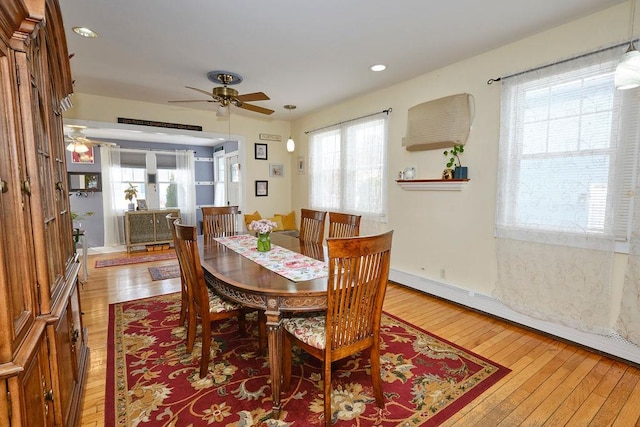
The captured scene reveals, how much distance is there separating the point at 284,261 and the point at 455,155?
2.21m

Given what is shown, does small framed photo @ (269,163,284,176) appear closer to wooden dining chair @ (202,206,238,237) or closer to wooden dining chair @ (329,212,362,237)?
wooden dining chair @ (202,206,238,237)

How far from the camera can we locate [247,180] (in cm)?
562

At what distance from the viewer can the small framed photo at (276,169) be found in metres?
5.89

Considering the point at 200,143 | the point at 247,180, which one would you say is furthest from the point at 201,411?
the point at 200,143

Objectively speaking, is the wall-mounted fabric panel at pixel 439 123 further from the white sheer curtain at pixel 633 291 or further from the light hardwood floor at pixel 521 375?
the light hardwood floor at pixel 521 375

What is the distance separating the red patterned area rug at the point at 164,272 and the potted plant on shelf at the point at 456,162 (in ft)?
12.8

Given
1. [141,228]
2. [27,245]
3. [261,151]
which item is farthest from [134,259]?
[27,245]

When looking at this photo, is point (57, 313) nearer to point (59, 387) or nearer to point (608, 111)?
point (59, 387)

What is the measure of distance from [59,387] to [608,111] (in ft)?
12.2

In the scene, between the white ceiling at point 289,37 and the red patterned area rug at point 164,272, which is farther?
the red patterned area rug at point 164,272

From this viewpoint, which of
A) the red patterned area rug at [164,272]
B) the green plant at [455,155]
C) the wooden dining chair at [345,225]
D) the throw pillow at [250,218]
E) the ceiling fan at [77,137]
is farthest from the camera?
the throw pillow at [250,218]

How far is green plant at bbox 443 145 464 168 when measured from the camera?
3.17 m

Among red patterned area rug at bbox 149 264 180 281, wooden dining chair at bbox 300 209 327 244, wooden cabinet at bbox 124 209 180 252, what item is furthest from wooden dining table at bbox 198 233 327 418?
wooden cabinet at bbox 124 209 180 252

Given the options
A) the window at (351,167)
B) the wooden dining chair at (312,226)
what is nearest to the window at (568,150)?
the window at (351,167)
